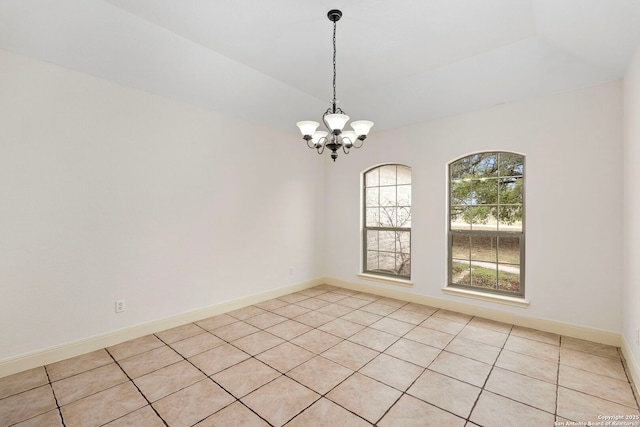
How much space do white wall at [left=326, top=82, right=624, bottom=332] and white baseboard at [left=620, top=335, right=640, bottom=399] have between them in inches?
10.9

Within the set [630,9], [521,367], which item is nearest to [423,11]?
[630,9]

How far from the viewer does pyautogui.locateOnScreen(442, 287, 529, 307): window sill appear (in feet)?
11.8

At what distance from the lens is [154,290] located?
3.42 metres

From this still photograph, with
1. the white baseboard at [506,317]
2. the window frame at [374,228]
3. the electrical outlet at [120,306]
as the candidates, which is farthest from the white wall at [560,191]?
the electrical outlet at [120,306]

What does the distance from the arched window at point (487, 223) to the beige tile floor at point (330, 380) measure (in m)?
0.66

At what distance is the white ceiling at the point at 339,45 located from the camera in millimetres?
2396

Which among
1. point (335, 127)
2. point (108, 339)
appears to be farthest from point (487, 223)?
point (108, 339)

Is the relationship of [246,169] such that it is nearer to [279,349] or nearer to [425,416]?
[279,349]

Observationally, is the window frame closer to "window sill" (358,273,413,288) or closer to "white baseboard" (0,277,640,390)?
"window sill" (358,273,413,288)

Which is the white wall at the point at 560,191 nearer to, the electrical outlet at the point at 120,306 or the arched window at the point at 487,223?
the arched window at the point at 487,223

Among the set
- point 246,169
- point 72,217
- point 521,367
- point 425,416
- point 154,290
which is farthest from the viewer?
point 246,169

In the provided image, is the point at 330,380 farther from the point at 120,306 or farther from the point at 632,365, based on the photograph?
the point at 632,365

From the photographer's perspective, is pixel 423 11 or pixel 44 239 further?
pixel 44 239

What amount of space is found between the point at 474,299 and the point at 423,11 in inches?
132
